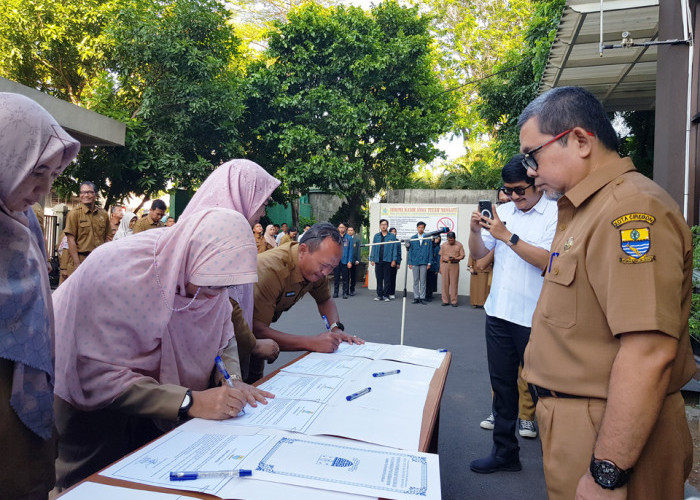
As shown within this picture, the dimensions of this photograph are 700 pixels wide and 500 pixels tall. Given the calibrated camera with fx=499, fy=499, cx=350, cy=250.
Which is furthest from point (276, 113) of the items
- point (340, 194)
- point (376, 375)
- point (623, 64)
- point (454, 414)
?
point (376, 375)

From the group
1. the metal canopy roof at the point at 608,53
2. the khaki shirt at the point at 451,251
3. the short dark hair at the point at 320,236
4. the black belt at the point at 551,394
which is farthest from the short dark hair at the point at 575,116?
the khaki shirt at the point at 451,251

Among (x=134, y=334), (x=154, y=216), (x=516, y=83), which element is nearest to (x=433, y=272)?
(x=516, y=83)

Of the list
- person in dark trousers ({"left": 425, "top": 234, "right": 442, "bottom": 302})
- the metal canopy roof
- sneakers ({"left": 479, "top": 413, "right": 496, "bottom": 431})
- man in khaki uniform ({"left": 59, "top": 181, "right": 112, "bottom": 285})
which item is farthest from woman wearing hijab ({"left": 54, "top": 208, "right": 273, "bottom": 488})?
person in dark trousers ({"left": 425, "top": 234, "right": 442, "bottom": 302})

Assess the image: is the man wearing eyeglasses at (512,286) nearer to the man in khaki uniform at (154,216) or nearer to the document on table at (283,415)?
the document on table at (283,415)

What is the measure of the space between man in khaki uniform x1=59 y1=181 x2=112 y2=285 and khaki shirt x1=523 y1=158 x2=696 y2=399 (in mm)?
6193

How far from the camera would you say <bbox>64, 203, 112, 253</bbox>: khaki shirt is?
630 cm

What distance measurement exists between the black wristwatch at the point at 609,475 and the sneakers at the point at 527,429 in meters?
2.58

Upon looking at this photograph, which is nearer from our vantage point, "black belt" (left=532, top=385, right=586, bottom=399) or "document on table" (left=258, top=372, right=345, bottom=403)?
"black belt" (left=532, top=385, right=586, bottom=399)

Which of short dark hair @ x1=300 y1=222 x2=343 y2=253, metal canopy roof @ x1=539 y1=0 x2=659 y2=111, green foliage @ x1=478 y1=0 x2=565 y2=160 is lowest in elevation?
short dark hair @ x1=300 y1=222 x2=343 y2=253

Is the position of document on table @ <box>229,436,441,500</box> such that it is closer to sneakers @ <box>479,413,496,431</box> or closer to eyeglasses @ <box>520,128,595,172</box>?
eyeglasses @ <box>520,128,595,172</box>

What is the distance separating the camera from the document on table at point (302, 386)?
1.88m

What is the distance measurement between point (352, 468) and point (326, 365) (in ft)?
3.65

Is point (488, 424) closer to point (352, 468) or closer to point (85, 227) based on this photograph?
point (352, 468)

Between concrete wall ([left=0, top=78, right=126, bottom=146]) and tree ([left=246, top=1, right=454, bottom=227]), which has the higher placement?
tree ([left=246, top=1, right=454, bottom=227])
